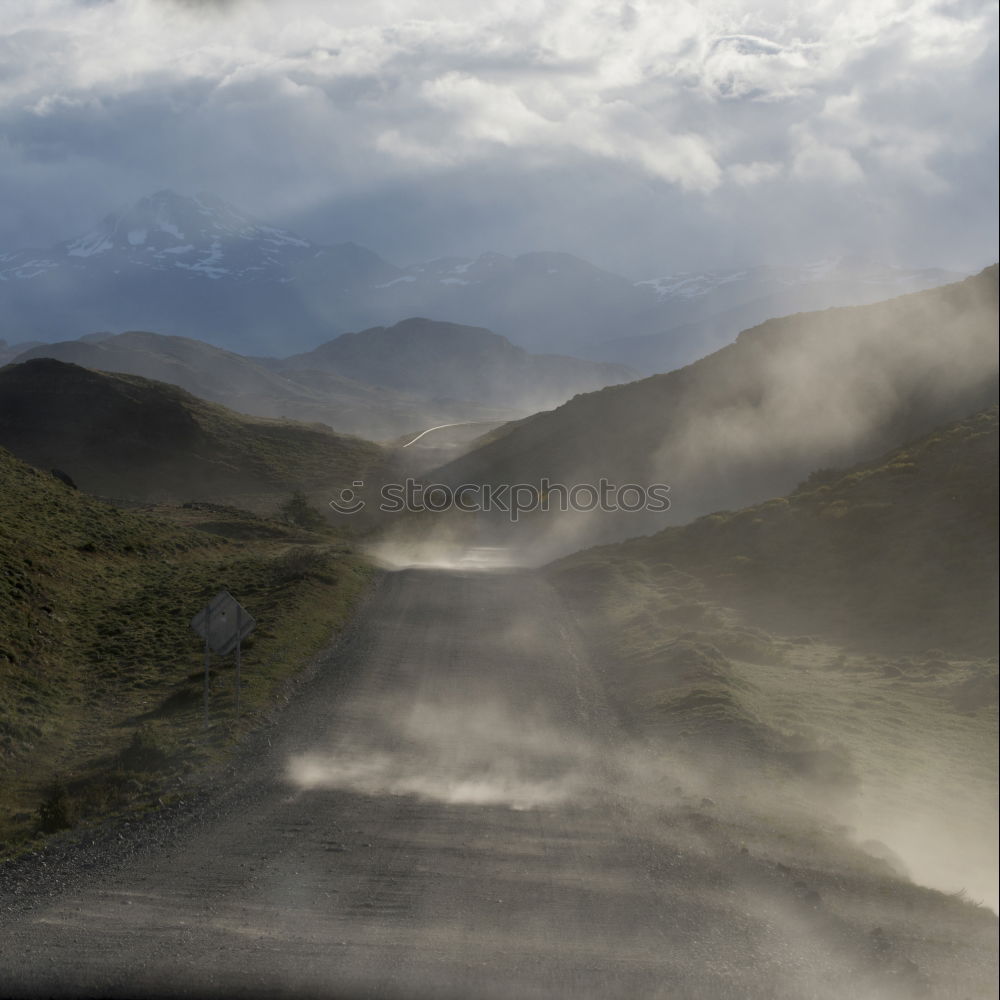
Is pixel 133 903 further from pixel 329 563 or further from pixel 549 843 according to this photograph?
pixel 329 563

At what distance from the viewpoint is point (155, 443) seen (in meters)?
117

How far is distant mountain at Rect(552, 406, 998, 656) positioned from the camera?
23.5m

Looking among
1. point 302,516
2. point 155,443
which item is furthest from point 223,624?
point 155,443

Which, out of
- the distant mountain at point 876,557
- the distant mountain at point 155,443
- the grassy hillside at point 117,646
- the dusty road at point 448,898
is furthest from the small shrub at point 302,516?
the dusty road at point 448,898

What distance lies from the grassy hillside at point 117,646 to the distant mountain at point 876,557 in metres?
12.7

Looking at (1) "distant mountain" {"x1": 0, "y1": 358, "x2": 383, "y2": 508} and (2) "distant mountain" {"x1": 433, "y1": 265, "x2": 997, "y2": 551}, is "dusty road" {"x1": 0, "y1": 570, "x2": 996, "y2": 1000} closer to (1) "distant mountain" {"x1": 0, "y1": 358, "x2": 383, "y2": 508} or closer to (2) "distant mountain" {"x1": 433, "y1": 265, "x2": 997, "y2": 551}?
(2) "distant mountain" {"x1": 433, "y1": 265, "x2": 997, "y2": 551}

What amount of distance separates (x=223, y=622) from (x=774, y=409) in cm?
5407

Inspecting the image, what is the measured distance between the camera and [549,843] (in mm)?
12719

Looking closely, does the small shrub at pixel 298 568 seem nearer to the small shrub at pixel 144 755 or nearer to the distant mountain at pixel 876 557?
the distant mountain at pixel 876 557

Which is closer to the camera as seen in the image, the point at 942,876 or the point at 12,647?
the point at 942,876

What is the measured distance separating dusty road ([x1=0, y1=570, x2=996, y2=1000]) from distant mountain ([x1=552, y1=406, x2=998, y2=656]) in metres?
10.2

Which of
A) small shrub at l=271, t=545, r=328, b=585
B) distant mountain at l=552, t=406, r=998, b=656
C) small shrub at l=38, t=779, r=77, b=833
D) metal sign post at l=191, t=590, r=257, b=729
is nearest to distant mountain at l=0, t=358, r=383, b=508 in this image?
small shrub at l=271, t=545, r=328, b=585

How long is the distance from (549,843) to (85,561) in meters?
27.6

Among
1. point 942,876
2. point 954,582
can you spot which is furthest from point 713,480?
point 942,876
